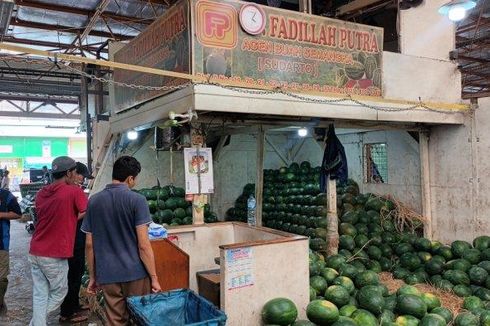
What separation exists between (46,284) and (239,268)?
2347 millimetres

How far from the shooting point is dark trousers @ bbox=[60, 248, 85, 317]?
19.1 ft

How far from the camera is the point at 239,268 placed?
4.43 m

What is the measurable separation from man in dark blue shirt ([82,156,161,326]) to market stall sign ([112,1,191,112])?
2377mm

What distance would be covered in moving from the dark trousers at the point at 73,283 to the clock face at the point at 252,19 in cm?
413

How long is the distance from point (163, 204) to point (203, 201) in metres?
2.72

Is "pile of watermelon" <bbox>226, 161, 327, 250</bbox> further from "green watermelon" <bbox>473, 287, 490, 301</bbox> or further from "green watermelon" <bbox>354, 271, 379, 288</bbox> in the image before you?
"green watermelon" <bbox>473, 287, 490, 301</bbox>

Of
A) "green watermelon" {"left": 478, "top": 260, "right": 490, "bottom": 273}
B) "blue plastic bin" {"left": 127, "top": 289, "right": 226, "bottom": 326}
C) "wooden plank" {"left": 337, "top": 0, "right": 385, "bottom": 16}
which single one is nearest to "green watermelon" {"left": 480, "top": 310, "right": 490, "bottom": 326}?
"green watermelon" {"left": 478, "top": 260, "right": 490, "bottom": 273}

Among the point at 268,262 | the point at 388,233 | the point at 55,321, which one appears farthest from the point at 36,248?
the point at 388,233

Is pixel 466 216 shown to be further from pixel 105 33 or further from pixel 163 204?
pixel 105 33

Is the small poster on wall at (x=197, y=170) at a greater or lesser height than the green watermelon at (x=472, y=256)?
greater

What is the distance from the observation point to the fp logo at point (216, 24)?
5.39 m

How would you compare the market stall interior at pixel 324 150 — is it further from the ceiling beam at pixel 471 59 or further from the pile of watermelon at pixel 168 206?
the ceiling beam at pixel 471 59

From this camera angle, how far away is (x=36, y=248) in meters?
4.59

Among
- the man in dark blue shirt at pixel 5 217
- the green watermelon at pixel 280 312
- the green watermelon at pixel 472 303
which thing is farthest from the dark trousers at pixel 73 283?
the green watermelon at pixel 472 303
